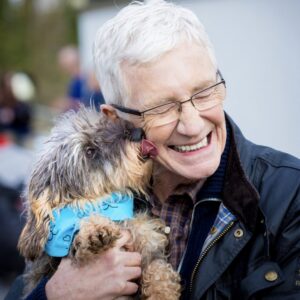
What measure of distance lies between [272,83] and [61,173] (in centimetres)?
244

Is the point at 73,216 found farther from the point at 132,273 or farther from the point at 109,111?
the point at 109,111

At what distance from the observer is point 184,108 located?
2.73 meters

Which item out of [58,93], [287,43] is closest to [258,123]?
[287,43]

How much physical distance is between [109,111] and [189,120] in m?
0.50

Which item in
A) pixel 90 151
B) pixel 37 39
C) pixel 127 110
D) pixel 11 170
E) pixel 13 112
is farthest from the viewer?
pixel 37 39

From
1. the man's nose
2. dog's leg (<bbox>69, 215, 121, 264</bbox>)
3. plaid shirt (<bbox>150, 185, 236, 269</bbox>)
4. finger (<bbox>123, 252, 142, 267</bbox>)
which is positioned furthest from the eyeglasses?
finger (<bbox>123, 252, 142, 267</bbox>)

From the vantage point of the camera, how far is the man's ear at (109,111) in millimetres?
3023

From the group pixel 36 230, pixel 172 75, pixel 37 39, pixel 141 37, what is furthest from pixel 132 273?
pixel 37 39

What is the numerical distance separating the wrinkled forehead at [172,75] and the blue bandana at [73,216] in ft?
1.71

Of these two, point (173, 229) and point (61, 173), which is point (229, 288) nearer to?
point (173, 229)

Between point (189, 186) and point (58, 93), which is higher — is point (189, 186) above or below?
above

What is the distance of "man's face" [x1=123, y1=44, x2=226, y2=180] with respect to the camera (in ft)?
8.84

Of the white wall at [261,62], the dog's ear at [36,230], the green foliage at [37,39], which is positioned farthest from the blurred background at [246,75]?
the green foliage at [37,39]

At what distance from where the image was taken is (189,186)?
293 centimetres
